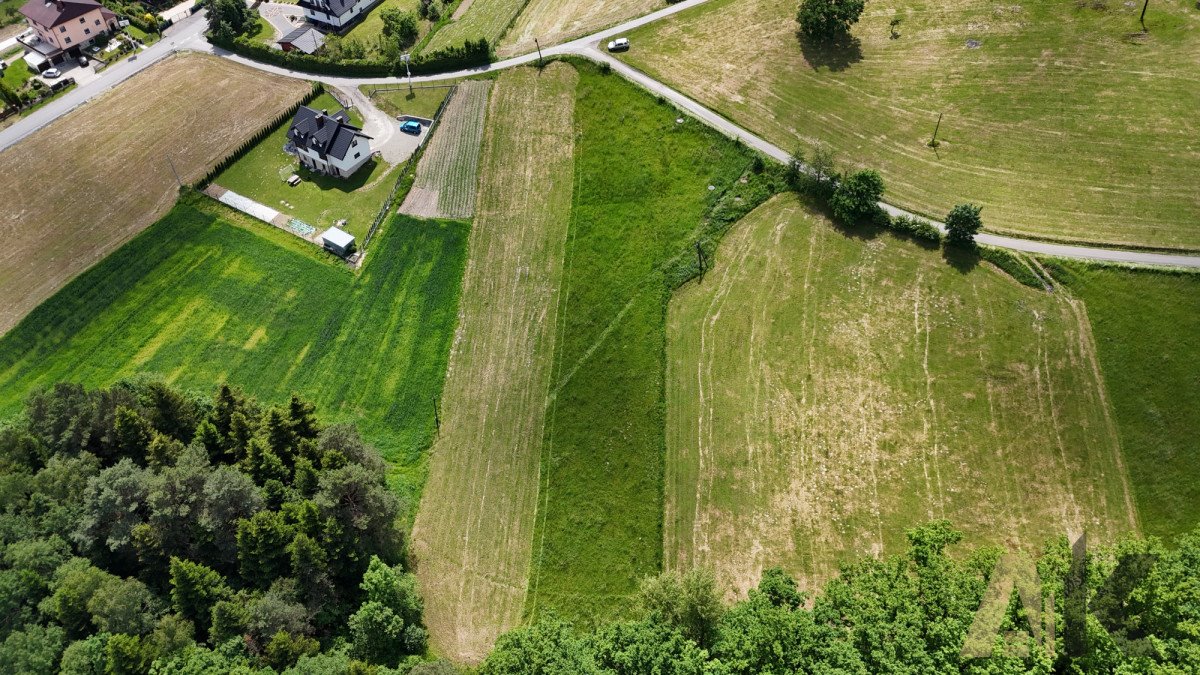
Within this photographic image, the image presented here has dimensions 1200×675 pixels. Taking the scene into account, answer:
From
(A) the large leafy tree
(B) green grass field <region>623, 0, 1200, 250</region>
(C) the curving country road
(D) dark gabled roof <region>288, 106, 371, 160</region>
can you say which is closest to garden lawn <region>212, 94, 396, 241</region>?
(D) dark gabled roof <region>288, 106, 371, 160</region>

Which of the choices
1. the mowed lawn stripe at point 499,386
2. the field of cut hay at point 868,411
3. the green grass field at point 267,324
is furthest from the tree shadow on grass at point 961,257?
the green grass field at point 267,324

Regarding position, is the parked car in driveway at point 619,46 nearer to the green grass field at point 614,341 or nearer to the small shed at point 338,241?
the green grass field at point 614,341

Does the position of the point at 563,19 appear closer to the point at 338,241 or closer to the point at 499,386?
the point at 338,241

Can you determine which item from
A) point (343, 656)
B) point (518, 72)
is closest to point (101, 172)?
point (518, 72)

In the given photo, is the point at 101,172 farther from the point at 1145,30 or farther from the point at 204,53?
the point at 1145,30

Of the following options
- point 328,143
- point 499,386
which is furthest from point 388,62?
point 499,386

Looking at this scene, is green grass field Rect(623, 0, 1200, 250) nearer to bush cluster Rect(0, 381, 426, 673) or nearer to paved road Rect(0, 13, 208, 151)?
bush cluster Rect(0, 381, 426, 673)

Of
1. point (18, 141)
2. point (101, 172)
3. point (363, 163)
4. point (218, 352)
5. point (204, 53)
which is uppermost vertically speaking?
point (204, 53)
